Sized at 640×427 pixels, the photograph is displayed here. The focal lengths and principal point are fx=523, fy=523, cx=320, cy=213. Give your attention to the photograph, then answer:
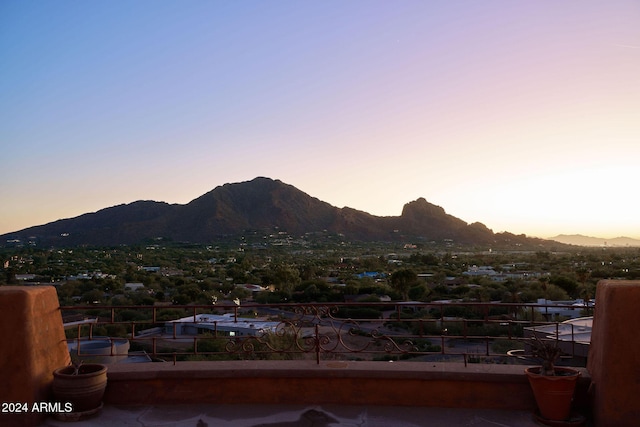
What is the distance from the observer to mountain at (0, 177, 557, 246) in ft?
362

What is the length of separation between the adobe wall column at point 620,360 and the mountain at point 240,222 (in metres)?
103

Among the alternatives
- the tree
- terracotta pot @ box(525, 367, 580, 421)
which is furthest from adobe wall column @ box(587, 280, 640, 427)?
the tree

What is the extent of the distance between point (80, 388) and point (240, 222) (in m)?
109

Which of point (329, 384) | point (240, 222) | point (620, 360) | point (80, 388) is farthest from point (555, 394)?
point (240, 222)

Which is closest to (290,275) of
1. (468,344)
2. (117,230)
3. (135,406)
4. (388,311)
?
(388,311)

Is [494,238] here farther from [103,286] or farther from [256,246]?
[103,286]

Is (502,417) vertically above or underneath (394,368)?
underneath

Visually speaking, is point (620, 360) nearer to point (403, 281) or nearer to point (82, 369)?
point (82, 369)

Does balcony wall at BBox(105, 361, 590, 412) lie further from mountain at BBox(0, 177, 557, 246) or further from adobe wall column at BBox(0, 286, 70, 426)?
mountain at BBox(0, 177, 557, 246)

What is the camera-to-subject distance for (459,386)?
17.4 ft

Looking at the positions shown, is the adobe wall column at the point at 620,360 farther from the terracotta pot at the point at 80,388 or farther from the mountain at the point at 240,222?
the mountain at the point at 240,222

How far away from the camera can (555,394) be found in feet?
15.7

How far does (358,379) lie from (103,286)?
34089mm

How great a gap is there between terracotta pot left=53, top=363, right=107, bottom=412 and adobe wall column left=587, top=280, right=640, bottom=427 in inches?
188
